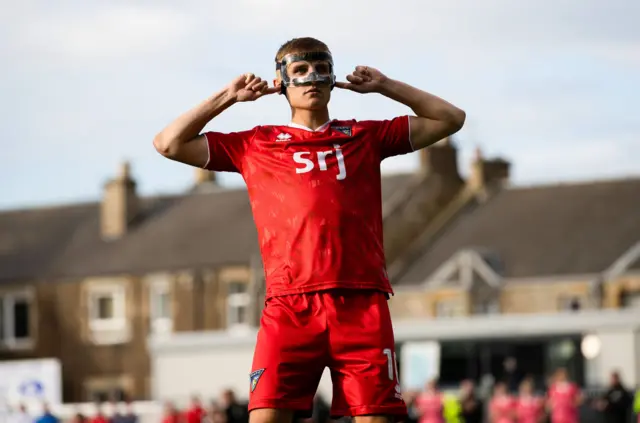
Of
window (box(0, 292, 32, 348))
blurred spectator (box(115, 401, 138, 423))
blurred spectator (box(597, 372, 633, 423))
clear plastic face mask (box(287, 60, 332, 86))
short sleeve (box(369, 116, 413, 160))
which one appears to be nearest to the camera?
clear plastic face mask (box(287, 60, 332, 86))

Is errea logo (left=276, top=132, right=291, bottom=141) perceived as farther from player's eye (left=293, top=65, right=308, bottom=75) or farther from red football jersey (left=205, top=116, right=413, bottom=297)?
player's eye (left=293, top=65, right=308, bottom=75)

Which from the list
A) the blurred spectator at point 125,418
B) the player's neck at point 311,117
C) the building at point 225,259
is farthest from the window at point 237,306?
the player's neck at point 311,117

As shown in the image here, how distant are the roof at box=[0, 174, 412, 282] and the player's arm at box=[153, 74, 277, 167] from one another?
59.2 metres

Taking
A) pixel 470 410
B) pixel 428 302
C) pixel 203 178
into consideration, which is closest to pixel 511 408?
pixel 470 410

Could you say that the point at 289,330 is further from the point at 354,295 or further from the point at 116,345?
the point at 116,345

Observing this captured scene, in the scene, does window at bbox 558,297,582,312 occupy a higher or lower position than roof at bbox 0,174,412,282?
lower

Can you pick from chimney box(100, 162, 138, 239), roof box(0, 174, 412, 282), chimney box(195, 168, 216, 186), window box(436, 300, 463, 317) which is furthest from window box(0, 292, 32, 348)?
window box(436, 300, 463, 317)

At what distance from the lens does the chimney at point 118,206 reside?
74312 mm

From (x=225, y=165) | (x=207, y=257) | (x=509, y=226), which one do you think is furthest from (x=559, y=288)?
(x=225, y=165)

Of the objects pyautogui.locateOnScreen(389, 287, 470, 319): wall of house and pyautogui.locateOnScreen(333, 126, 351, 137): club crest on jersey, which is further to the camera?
pyautogui.locateOnScreen(389, 287, 470, 319): wall of house

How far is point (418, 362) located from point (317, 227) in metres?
38.9

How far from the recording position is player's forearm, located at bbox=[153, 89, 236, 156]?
8055 mm

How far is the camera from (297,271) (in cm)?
790

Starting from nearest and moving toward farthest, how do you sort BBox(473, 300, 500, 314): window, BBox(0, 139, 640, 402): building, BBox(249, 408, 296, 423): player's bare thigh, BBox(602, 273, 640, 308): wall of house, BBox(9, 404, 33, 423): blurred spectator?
BBox(249, 408, 296, 423): player's bare thigh < BBox(9, 404, 33, 423): blurred spectator < BBox(602, 273, 640, 308): wall of house < BBox(473, 300, 500, 314): window < BBox(0, 139, 640, 402): building
